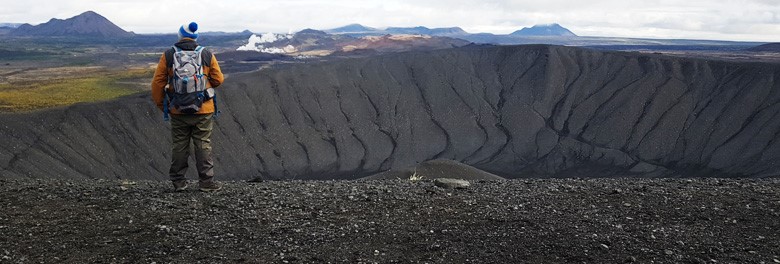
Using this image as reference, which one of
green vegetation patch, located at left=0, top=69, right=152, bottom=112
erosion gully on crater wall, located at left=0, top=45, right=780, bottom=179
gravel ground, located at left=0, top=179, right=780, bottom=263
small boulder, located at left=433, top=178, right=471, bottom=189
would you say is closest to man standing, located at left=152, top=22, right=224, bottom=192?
gravel ground, located at left=0, top=179, right=780, bottom=263

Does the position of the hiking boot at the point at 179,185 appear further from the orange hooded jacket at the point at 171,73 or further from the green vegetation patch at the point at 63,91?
the green vegetation patch at the point at 63,91

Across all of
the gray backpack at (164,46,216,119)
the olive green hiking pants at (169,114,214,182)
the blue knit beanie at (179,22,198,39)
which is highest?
the blue knit beanie at (179,22,198,39)

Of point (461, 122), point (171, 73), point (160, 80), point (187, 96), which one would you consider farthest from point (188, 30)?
point (461, 122)

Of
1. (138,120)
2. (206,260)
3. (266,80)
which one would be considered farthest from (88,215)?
(266,80)

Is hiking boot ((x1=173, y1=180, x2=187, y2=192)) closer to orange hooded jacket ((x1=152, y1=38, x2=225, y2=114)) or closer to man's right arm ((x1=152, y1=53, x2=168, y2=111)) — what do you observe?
orange hooded jacket ((x1=152, y1=38, x2=225, y2=114))

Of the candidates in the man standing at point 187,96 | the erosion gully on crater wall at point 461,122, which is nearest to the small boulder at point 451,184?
the man standing at point 187,96

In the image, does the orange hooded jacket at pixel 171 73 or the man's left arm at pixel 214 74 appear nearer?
the orange hooded jacket at pixel 171 73
